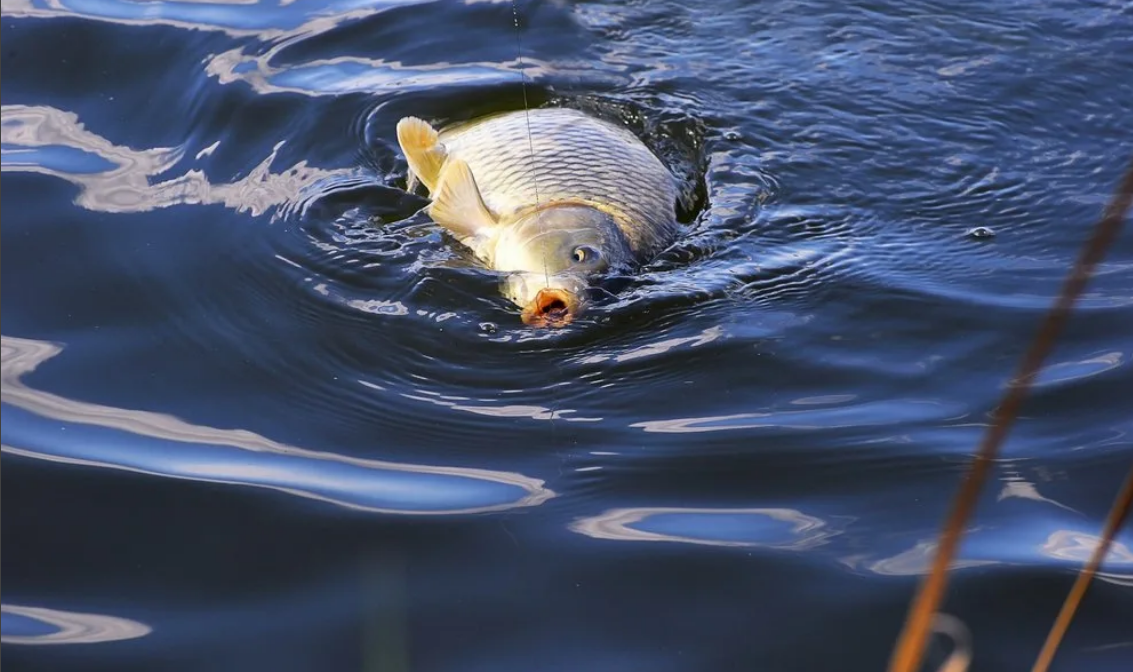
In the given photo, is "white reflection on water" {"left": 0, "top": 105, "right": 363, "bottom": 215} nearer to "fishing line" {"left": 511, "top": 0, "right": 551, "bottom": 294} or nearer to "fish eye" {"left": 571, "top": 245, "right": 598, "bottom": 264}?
"fishing line" {"left": 511, "top": 0, "right": 551, "bottom": 294}

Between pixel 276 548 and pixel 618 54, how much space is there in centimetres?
303

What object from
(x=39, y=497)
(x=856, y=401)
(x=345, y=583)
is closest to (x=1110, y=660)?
(x=856, y=401)

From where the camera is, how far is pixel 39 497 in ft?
8.89

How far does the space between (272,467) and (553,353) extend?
0.78 m

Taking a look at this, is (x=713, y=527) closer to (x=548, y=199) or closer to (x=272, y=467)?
(x=272, y=467)

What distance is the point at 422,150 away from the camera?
156 inches

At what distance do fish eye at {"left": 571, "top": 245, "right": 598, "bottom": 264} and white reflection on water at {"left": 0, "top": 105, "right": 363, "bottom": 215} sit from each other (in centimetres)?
93

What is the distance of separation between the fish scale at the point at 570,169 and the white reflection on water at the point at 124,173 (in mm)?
508

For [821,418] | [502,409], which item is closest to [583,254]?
[502,409]

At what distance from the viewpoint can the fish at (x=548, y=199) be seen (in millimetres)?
3518

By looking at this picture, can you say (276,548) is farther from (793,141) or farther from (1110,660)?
(793,141)

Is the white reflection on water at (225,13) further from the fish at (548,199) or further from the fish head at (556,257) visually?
the fish head at (556,257)

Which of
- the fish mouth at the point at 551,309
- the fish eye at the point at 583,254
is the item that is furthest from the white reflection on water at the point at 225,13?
the fish mouth at the point at 551,309

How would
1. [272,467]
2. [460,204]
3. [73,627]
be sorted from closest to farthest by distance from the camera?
1. [73,627]
2. [272,467]
3. [460,204]
